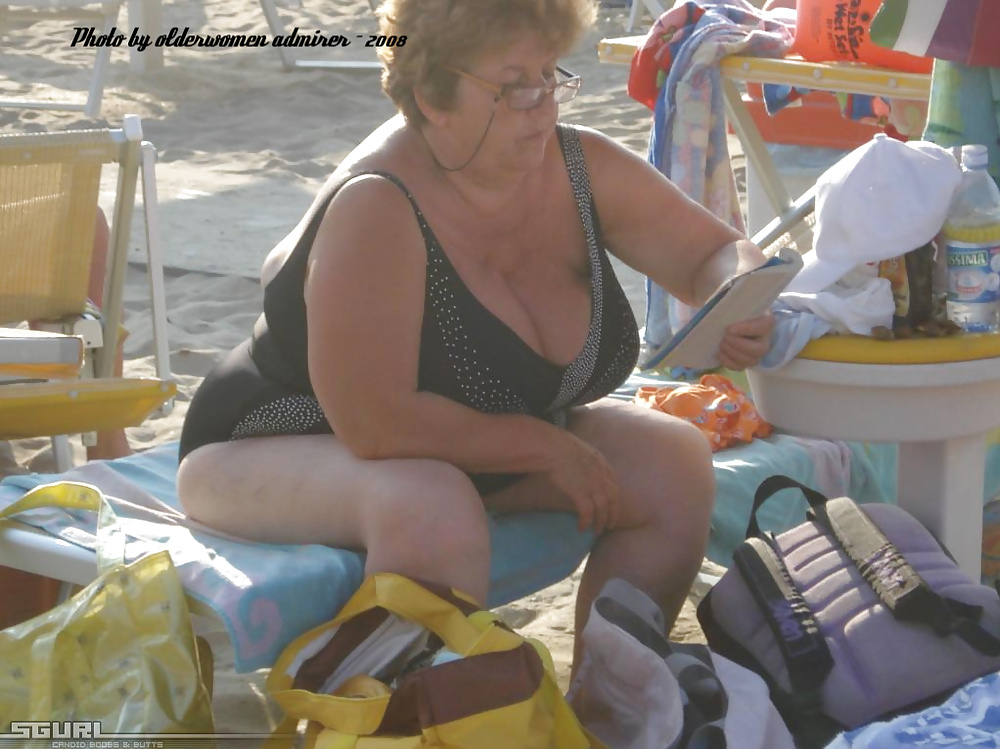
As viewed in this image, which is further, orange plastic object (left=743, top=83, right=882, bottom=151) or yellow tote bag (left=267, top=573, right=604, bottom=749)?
orange plastic object (left=743, top=83, right=882, bottom=151)

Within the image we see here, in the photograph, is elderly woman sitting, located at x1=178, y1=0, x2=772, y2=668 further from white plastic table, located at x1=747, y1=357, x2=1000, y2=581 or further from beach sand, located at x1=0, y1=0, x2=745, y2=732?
beach sand, located at x1=0, y1=0, x2=745, y2=732

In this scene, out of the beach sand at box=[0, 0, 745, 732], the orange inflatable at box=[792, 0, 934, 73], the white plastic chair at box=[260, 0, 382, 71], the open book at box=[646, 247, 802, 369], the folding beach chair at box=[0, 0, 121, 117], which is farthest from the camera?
the white plastic chair at box=[260, 0, 382, 71]

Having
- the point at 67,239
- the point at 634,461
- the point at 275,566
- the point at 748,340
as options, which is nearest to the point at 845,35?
the point at 748,340

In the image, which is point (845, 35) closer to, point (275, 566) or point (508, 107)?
point (508, 107)

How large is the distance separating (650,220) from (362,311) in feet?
2.16

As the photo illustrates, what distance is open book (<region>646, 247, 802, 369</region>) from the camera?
225 cm

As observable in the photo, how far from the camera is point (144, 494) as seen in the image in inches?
99.6

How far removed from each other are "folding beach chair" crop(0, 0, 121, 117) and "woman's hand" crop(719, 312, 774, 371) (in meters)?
5.67

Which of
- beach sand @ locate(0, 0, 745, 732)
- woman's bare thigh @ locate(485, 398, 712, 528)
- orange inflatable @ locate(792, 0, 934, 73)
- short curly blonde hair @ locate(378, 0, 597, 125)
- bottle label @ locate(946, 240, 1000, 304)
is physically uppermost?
short curly blonde hair @ locate(378, 0, 597, 125)

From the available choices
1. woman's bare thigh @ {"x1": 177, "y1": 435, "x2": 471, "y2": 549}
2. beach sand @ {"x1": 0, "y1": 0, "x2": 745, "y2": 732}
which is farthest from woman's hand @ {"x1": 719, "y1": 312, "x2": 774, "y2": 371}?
beach sand @ {"x1": 0, "y1": 0, "x2": 745, "y2": 732}

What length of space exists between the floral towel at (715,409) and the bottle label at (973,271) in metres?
0.66

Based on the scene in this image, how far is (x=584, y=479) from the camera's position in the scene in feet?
7.70

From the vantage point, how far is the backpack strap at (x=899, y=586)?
7.04 feet

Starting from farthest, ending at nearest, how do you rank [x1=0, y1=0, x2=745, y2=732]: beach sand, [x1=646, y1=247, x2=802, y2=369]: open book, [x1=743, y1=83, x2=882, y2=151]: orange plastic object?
1. [x1=743, y1=83, x2=882, y2=151]: orange plastic object
2. [x1=0, y1=0, x2=745, y2=732]: beach sand
3. [x1=646, y1=247, x2=802, y2=369]: open book
